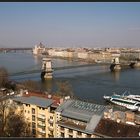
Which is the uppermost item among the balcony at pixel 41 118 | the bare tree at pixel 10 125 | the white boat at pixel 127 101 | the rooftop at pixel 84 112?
the rooftop at pixel 84 112

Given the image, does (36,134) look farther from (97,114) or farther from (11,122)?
(97,114)

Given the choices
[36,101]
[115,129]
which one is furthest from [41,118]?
[115,129]

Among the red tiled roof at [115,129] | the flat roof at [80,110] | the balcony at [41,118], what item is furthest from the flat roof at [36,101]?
the red tiled roof at [115,129]

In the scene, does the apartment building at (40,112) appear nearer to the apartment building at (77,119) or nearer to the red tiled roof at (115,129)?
the apartment building at (77,119)

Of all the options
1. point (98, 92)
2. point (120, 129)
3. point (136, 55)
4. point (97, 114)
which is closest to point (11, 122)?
point (97, 114)

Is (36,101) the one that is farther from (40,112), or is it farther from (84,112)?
(84,112)
